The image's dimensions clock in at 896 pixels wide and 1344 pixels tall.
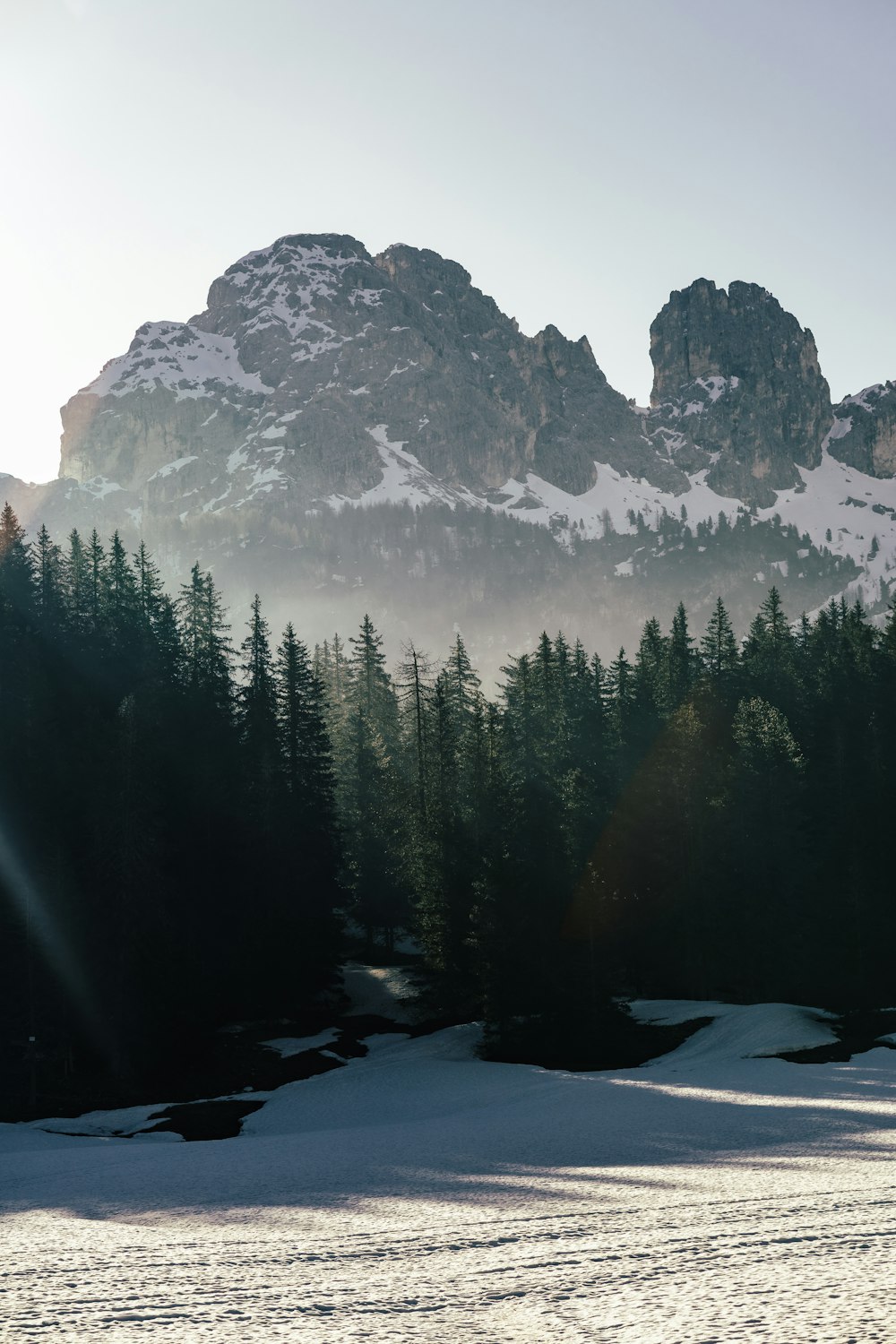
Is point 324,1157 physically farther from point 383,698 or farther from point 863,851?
point 383,698

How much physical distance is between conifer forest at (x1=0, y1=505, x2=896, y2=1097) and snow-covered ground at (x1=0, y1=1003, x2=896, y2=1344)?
1386cm

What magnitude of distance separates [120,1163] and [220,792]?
31.9 meters

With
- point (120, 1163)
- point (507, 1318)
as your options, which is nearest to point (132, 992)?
point (120, 1163)

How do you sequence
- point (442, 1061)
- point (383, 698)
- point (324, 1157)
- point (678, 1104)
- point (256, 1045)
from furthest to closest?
1. point (383, 698)
2. point (256, 1045)
3. point (442, 1061)
4. point (678, 1104)
5. point (324, 1157)

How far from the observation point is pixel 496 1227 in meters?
11.0

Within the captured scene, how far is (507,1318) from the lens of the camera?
754 centimetres

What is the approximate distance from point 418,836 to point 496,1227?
3662cm

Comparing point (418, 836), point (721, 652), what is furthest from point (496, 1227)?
point (721, 652)

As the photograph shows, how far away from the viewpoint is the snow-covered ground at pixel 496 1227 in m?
7.55

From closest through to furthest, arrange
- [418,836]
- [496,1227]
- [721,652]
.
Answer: [496,1227], [418,836], [721,652]

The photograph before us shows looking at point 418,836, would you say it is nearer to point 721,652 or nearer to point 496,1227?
point 721,652

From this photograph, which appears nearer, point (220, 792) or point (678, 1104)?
point (678, 1104)

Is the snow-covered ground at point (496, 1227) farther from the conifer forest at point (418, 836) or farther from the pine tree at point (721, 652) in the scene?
the pine tree at point (721, 652)

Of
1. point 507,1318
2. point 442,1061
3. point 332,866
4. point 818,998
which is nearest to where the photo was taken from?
point 507,1318
